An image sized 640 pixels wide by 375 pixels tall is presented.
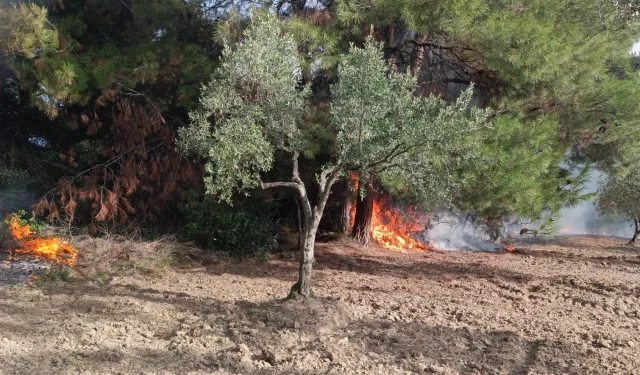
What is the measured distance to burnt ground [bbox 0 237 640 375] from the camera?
5422 mm

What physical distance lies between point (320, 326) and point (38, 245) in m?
Result: 5.28

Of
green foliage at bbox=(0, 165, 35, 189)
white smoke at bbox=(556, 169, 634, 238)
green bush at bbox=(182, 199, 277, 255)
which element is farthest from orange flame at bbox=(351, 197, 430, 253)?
white smoke at bbox=(556, 169, 634, 238)

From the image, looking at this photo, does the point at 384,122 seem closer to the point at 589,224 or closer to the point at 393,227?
the point at 393,227

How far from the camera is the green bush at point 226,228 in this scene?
11312 mm

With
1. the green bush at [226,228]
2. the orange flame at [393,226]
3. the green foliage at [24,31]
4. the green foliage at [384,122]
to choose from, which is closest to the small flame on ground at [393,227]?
the orange flame at [393,226]

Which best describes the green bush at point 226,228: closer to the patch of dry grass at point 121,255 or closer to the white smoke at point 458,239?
the patch of dry grass at point 121,255

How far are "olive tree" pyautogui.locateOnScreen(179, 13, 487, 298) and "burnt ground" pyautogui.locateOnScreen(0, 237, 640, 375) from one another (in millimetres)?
1068

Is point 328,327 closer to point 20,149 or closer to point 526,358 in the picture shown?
point 526,358

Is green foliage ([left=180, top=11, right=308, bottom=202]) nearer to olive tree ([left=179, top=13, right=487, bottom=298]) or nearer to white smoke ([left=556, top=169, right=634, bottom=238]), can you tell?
olive tree ([left=179, top=13, right=487, bottom=298])

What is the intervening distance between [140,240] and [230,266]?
1.66m

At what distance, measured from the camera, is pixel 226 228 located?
11414 mm

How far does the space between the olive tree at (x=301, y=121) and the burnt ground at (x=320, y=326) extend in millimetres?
1068

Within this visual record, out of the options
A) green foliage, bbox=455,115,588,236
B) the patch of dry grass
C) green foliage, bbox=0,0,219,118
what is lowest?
the patch of dry grass

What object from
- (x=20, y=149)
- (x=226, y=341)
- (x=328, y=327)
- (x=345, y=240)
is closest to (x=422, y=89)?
(x=345, y=240)
